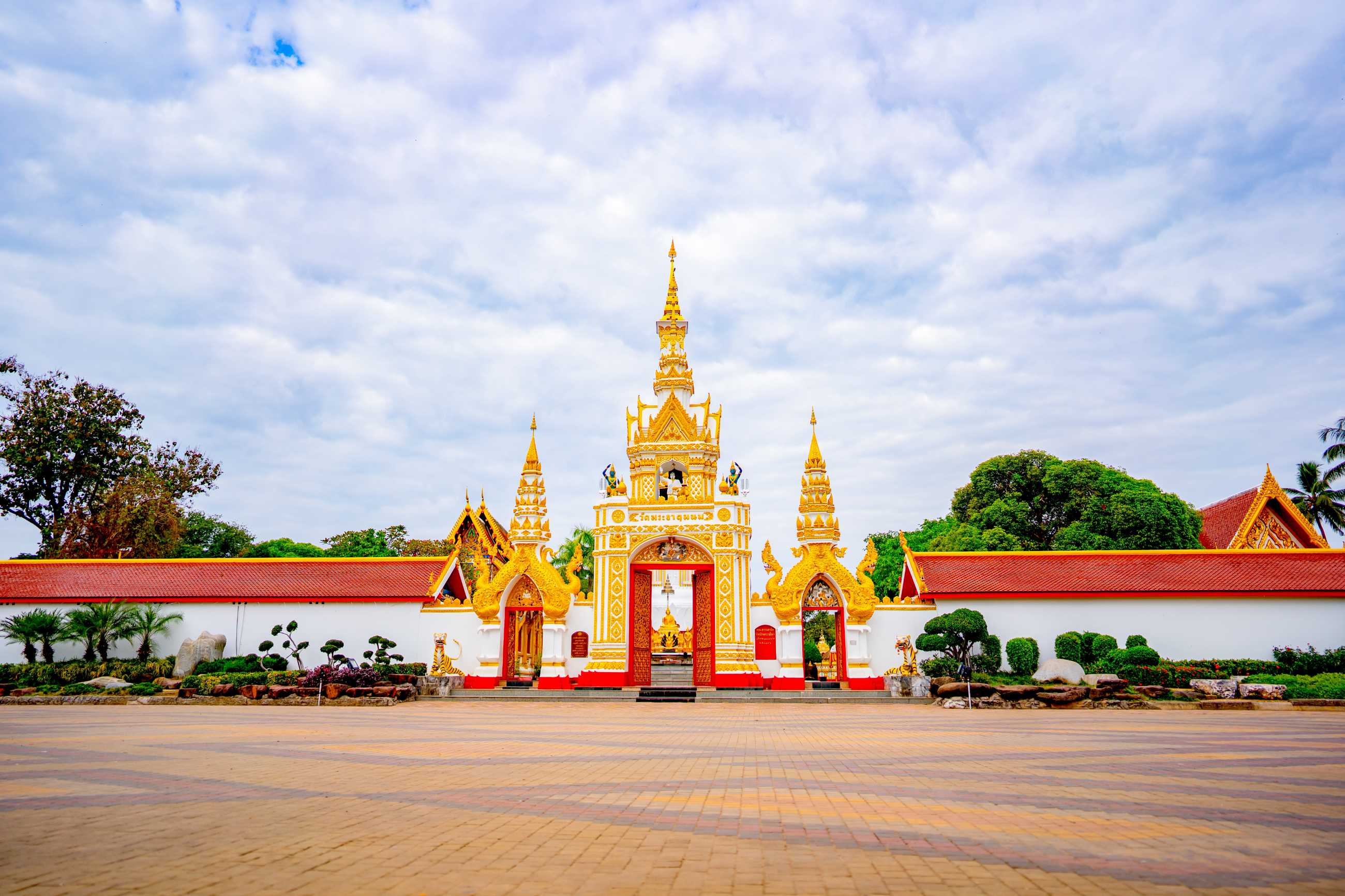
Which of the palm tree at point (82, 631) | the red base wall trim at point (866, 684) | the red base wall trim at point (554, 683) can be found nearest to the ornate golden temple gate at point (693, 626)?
the red base wall trim at point (554, 683)

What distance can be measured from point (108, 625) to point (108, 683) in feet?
10.2

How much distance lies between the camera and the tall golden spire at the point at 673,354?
27.1 meters

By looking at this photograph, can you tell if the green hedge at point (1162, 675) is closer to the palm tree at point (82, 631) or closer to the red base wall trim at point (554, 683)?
the red base wall trim at point (554, 683)

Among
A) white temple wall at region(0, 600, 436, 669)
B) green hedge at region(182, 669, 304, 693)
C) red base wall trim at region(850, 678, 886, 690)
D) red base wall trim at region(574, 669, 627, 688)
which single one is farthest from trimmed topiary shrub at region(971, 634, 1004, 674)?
green hedge at region(182, 669, 304, 693)

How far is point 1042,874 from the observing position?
4.00 meters

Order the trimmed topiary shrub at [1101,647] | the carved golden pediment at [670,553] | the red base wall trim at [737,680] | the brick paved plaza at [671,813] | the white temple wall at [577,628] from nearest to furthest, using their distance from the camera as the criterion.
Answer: the brick paved plaza at [671,813] → the trimmed topiary shrub at [1101,647] → the red base wall trim at [737,680] → the white temple wall at [577,628] → the carved golden pediment at [670,553]

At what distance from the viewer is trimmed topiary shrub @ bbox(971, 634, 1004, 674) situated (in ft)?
67.7

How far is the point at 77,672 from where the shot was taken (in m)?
21.3

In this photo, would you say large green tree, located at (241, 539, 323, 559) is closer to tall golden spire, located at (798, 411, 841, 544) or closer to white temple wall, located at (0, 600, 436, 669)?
white temple wall, located at (0, 600, 436, 669)

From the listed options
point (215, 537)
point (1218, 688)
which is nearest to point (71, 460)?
point (215, 537)

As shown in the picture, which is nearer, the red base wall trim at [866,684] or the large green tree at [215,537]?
the red base wall trim at [866,684]

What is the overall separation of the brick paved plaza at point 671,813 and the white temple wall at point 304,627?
12529mm

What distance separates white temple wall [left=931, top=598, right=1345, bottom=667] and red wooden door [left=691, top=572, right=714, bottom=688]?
21.9 ft

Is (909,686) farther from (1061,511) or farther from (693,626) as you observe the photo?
(1061,511)
